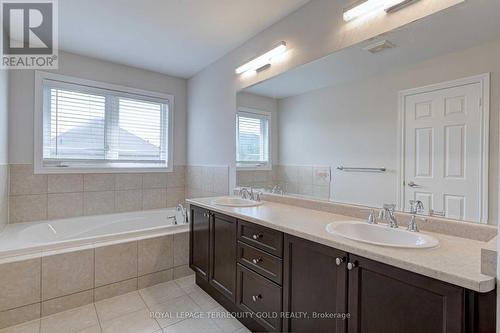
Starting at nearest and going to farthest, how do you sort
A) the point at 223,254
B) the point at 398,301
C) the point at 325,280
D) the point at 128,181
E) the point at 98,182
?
the point at 398,301 < the point at 325,280 < the point at 223,254 < the point at 98,182 < the point at 128,181

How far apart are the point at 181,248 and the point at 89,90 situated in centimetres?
217

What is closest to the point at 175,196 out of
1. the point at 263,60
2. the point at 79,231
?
the point at 79,231

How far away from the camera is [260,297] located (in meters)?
1.67

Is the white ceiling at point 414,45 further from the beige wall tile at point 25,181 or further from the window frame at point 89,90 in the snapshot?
the beige wall tile at point 25,181

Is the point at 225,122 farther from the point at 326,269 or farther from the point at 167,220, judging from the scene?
the point at 326,269

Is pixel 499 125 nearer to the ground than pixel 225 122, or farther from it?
nearer to the ground

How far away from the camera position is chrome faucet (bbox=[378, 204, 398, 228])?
4.67 feet

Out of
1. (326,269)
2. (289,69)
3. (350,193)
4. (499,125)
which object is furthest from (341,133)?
(326,269)

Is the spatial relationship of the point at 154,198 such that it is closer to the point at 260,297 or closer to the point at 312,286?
the point at 260,297

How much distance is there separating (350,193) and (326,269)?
69 cm

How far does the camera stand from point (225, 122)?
2992 millimetres

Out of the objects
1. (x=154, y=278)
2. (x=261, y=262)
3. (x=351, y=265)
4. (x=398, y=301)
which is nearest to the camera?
(x=398, y=301)

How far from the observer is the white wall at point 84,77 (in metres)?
2.65

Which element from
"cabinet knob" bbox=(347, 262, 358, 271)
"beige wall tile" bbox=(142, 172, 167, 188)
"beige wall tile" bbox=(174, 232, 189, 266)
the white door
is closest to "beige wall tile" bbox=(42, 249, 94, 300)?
"beige wall tile" bbox=(174, 232, 189, 266)
